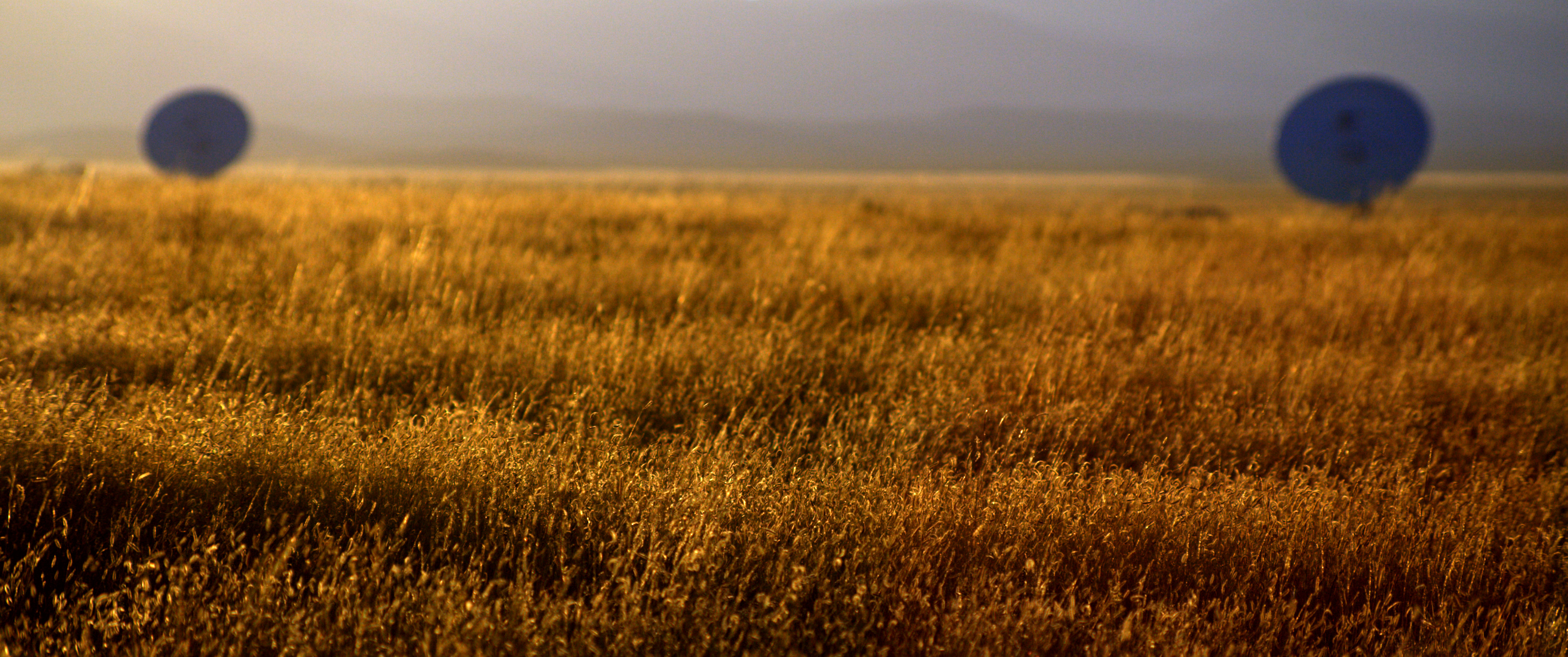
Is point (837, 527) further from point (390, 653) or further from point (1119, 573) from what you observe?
point (390, 653)

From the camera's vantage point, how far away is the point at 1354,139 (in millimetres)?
25484

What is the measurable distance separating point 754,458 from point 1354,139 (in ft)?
88.3

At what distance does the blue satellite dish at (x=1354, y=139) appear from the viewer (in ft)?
80.9

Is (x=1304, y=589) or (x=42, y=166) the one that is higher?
(x=42, y=166)

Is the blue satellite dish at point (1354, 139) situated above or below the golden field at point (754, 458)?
above

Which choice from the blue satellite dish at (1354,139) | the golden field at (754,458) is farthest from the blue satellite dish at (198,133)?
the blue satellite dish at (1354,139)

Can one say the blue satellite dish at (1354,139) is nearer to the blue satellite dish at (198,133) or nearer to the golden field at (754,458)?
the golden field at (754,458)

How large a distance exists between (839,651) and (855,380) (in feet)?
9.21

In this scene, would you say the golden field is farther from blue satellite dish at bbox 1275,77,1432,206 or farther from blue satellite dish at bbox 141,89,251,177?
blue satellite dish at bbox 141,89,251,177

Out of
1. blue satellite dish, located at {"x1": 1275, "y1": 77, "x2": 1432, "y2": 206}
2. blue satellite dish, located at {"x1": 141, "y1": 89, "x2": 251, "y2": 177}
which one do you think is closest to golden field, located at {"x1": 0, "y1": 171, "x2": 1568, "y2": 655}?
blue satellite dish, located at {"x1": 1275, "y1": 77, "x2": 1432, "y2": 206}

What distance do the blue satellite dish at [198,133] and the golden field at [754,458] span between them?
84.1ft

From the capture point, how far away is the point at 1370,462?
13.1ft

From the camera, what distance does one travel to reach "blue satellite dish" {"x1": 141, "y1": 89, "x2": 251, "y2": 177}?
30.8 m

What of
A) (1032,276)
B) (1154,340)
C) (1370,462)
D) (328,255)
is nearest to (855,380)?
(1154,340)
